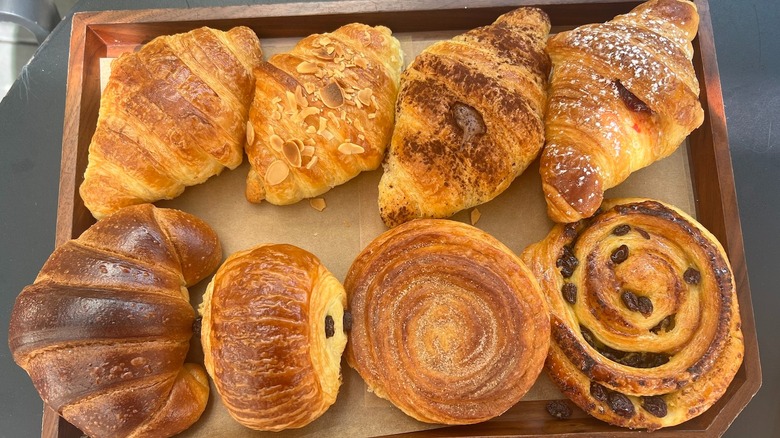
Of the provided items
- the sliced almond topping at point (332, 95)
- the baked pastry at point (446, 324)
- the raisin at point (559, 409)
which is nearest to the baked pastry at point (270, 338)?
the baked pastry at point (446, 324)

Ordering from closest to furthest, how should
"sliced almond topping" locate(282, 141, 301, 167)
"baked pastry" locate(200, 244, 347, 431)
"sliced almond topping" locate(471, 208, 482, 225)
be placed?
"baked pastry" locate(200, 244, 347, 431)
"sliced almond topping" locate(282, 141, 301, 167)
"sliced almond topping" locate(471, 208, 482, 225)

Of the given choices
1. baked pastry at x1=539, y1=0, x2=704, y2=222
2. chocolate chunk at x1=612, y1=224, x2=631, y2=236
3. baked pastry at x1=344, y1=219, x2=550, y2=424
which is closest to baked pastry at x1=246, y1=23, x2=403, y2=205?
baked pastry at x1=344, y1=219, x2=550, y2=424

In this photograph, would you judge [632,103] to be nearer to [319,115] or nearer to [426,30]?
[426,30]

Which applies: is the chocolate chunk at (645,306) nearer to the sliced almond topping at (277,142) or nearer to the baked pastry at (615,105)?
the baked pastry at (615,105)

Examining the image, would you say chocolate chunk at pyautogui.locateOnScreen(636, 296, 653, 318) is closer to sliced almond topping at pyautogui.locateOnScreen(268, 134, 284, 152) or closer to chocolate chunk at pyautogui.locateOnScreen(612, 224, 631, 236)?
chocolate chunk at pyautogui.locateOnScreen(612, 224, 631, 236)

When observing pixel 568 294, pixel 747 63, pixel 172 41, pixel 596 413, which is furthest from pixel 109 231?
pixel 747 63

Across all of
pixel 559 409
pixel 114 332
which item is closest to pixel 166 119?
pixel 114 332
